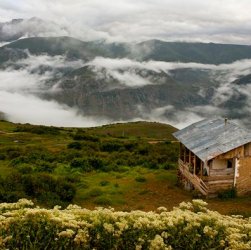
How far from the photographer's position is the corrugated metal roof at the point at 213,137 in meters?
18.7

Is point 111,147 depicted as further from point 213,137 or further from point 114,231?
point 114,231

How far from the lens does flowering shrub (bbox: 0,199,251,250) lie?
6359 millimetres

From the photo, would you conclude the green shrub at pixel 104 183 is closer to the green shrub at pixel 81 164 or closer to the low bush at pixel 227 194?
the green shrub at pixel 81 164

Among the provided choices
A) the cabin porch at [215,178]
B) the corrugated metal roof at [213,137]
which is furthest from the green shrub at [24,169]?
the cabin porch at [215,178]

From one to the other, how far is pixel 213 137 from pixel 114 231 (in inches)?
598

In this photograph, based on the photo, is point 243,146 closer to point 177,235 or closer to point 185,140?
point 185,140

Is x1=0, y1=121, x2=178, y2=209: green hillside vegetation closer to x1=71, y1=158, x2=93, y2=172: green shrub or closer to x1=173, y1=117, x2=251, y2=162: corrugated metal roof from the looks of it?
x1=71, y1=158, x2=93, y2=172: green shrub

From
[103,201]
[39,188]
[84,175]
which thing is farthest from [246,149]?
[84,175]

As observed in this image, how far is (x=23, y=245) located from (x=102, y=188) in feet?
51.8

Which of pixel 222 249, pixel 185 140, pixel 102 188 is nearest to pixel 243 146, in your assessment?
pixel 185 140

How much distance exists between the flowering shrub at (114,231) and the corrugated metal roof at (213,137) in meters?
11.5

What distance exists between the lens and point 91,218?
Answer: 6891mm

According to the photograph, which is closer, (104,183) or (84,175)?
(104,183)

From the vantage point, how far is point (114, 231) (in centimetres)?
667
